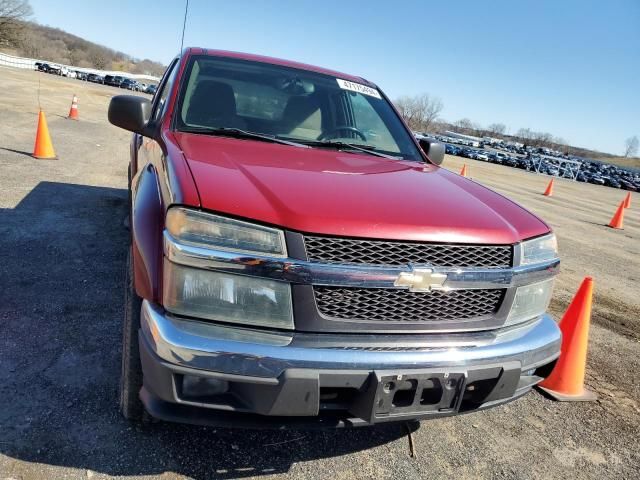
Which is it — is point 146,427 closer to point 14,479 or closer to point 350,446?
point 14,479

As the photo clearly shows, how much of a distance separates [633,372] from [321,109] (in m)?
3.16

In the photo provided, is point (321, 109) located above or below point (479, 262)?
above

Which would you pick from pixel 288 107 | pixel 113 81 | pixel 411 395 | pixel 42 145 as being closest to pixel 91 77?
pixel 113 81

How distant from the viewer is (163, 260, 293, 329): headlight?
1693mm

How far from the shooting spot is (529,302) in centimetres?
220

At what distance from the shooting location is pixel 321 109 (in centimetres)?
326

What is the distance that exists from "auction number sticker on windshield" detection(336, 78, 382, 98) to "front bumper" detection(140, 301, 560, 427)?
7.32 ft

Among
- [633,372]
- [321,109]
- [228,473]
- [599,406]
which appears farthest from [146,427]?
[633,372]

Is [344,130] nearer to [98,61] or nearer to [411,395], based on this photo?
[411,395]

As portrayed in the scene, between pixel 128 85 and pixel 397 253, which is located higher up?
pixel 397 253

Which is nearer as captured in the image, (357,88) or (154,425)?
(154,425)

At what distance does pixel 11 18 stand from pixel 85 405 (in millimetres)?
92660

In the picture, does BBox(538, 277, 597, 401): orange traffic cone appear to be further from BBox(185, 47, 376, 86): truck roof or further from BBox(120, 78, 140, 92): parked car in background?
BBox(120, 78, 140, 92): parked car in background

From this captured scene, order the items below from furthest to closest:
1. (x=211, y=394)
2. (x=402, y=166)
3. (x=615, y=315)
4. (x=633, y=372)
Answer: (x=615, y=315) < (x=633, y=372) < (x=402, y=166) < (x=211, y=394)
